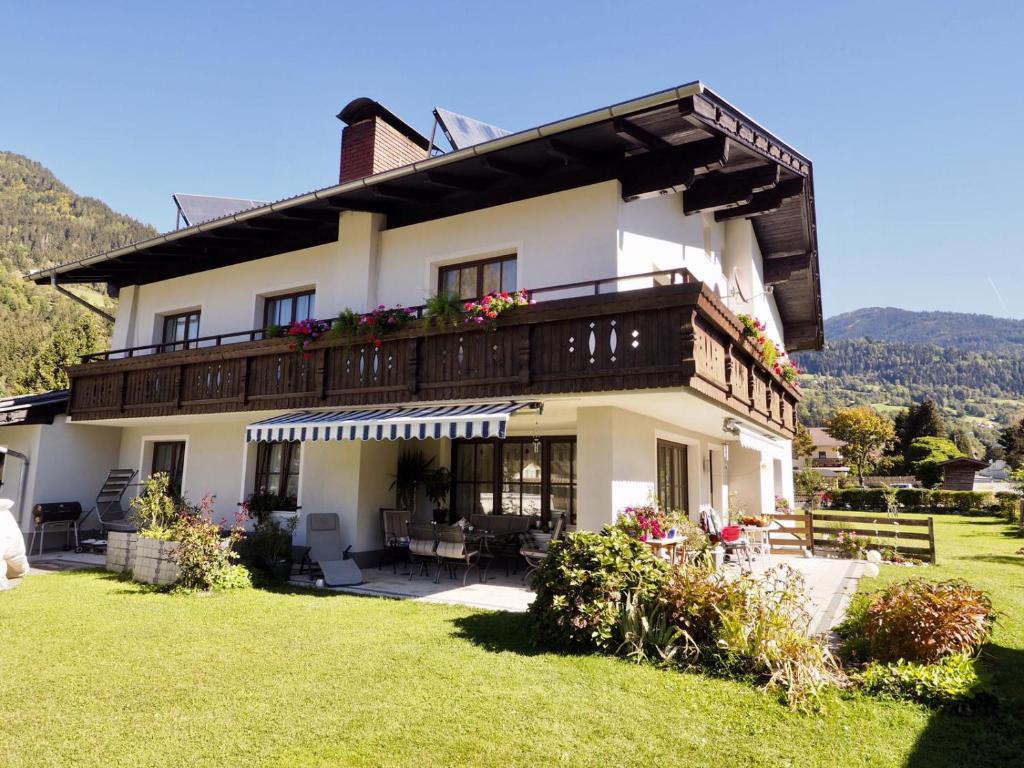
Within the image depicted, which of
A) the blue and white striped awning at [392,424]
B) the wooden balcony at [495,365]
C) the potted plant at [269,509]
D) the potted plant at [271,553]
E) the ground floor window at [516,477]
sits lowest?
the potted plant at [271,553]

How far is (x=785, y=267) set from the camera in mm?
19312

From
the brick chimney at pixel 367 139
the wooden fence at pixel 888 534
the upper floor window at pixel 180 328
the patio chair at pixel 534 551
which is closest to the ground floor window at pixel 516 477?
the patio chair at pixel 534 551

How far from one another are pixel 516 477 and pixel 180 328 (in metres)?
10.9

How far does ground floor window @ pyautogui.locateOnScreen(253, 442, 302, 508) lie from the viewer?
15.1 meters

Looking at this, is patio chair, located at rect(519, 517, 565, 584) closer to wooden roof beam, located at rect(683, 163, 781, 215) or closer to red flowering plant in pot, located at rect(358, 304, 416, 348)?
red flowering plant in pot, located at rect(358, 304, 416, 348)

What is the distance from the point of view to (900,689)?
603cm

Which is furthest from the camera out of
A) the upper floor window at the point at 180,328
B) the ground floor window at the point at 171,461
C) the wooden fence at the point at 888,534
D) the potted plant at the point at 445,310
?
the upper floor window at the point at 180,328

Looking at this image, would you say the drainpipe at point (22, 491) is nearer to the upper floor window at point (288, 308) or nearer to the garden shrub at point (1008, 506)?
the upper floor window at point (288, 308)

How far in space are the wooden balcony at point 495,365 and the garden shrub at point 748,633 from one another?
112 inches

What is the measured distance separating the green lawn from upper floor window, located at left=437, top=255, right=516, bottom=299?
673 cm

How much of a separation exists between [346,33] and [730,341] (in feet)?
31.5

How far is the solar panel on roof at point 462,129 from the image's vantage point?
1413 cm

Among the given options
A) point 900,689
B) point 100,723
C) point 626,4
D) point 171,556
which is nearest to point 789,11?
point 626,4

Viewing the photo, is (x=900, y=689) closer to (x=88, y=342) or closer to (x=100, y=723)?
(x=100, y=723)
